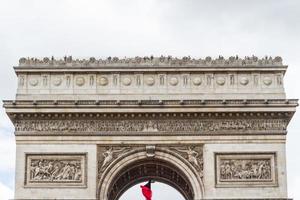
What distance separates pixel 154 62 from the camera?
46.0 metres

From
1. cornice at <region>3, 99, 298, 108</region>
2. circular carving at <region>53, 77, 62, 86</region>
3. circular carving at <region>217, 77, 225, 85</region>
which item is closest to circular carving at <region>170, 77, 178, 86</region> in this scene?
cornice at <region>3, 99, 298, 108</region>

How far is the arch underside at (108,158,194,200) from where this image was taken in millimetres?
45719

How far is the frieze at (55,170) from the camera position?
1754 inches

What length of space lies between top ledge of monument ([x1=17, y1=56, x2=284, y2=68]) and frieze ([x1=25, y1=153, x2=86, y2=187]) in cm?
429

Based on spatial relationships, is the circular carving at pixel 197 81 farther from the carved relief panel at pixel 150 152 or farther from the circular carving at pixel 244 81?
the carved relief panel at pixel 150 152

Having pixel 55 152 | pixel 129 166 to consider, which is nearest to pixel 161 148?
pixel 129 166

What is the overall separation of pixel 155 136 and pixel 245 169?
4.32 meters

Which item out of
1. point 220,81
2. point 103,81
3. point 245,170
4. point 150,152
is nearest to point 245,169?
point 245,170

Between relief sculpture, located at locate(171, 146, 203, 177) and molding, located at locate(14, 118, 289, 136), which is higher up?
molding, located at locate(14, 118, 289, 136)

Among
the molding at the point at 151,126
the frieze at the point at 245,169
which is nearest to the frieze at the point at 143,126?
the molding at the point at 151,126

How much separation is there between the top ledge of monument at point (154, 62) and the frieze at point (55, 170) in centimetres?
A: 429

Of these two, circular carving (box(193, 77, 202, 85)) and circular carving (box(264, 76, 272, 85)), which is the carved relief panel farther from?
circular carving (box(264, 76, 272, 85))

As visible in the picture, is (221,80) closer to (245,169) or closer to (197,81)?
(197,81)

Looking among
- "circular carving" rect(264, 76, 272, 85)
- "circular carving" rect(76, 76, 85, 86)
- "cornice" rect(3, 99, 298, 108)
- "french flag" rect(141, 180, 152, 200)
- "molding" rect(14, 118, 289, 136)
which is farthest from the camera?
"french flag" rect(141, 180, 152, 200)
